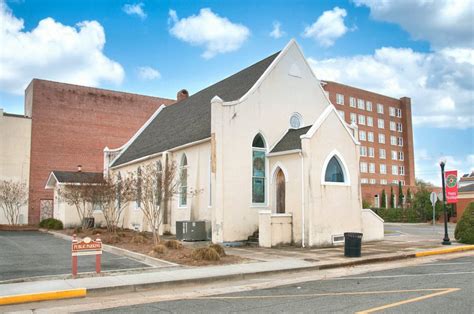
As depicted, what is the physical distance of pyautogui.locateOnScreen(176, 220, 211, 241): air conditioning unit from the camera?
22578 millimetres

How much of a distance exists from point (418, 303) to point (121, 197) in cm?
2067

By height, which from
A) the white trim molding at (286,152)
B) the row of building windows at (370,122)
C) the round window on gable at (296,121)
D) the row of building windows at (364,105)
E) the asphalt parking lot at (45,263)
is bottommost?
the asphalt parking lot at (45,263)

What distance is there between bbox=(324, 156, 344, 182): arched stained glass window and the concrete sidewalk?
578 cm

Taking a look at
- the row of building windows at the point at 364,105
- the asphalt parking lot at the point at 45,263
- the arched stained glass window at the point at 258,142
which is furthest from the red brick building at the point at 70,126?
the row of building windows at the point at 364,105

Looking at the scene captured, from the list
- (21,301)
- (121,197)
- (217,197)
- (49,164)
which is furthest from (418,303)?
(49,164)

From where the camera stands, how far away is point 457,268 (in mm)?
14555

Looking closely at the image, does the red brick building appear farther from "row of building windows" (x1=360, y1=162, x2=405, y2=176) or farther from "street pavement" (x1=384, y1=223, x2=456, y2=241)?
"row of building windows" (x1=360, y1=162, x2=405, y2=176)

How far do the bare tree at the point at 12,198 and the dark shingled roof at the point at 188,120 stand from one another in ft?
38.5

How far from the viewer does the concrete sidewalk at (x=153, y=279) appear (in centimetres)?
1034

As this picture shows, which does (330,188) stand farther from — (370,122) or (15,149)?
(370,122)

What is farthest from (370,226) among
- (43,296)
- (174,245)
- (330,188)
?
(43,296)

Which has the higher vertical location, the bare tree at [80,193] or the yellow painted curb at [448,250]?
the bare tree at [80,193]

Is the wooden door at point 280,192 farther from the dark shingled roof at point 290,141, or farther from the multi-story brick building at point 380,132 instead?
the multi-story brick building at point 380,132

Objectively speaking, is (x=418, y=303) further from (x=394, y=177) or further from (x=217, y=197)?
(x=394, y=177)
